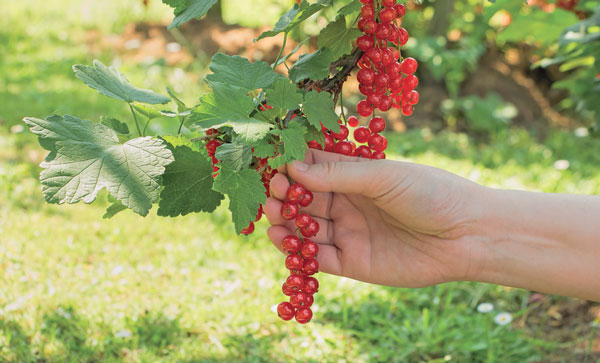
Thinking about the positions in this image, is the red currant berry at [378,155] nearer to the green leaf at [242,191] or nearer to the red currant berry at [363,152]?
the red currant berry at [363,152]

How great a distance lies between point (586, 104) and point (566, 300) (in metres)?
0.94

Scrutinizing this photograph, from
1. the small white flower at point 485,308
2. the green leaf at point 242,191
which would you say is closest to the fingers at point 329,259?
the green leaf at point 242,191

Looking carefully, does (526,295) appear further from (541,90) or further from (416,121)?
(541,90)

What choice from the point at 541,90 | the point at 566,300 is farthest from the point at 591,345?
the point at 541,90

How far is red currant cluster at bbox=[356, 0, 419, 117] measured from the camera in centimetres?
119

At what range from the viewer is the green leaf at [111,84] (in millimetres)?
1191

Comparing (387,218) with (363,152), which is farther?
(387,218)

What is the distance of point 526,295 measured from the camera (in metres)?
2.71

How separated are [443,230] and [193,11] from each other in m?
0.95

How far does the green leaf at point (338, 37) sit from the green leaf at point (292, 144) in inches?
9.5

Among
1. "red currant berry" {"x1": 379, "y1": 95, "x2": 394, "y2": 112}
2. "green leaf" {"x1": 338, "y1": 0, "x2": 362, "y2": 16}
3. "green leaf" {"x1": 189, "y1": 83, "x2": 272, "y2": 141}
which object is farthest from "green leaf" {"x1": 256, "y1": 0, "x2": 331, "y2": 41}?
"red currant berry" {"x1": 379, "y1": 95, "x2": 394, "y2": 112}

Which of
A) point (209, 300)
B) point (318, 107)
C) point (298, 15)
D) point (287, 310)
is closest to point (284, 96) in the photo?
point (318, 107)

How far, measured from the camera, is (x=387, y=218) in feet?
5.81

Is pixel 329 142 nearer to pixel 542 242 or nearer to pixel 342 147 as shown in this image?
pixel 342 147
